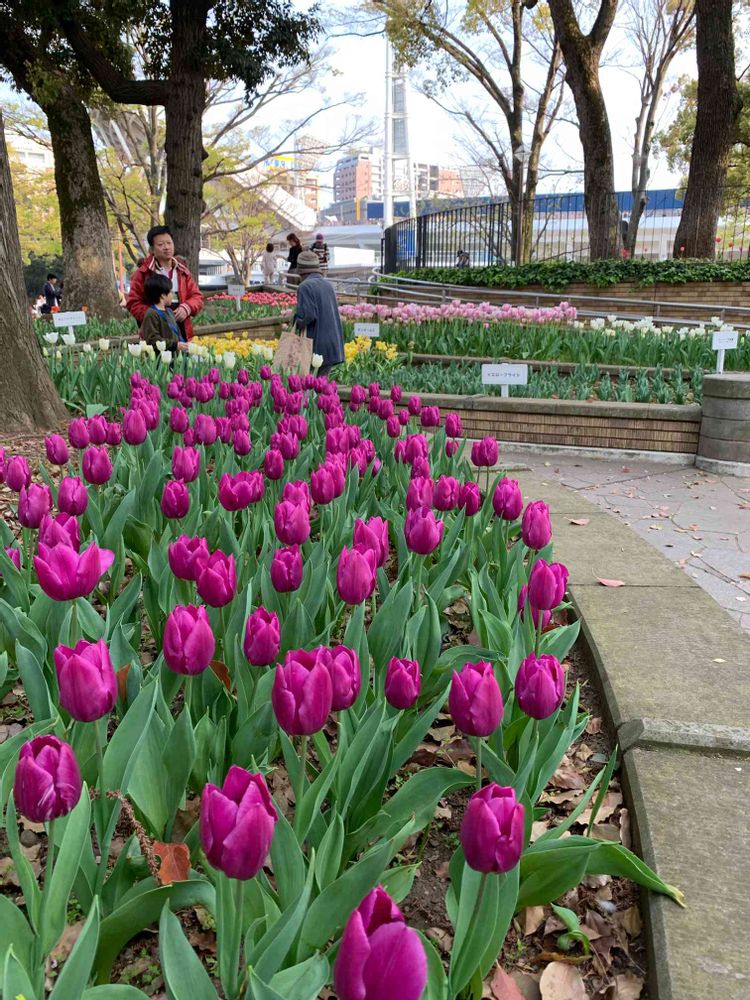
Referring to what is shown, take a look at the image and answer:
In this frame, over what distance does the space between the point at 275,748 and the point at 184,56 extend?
535 inches

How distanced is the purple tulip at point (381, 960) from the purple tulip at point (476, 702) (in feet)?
1.76

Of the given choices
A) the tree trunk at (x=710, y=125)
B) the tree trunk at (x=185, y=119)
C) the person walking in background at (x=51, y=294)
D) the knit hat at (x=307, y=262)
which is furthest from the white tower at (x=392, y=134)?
the knit hat at (x=307, y=262)

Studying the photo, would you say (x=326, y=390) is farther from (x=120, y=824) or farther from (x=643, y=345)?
(x=643, y=345)

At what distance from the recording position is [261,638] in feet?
4.38

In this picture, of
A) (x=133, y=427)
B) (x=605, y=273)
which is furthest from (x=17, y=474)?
(x=605, y=273)

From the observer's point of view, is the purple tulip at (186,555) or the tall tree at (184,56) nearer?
the purple tulip at (186,555)

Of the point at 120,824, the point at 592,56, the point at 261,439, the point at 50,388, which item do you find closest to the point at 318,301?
the point at 50,388

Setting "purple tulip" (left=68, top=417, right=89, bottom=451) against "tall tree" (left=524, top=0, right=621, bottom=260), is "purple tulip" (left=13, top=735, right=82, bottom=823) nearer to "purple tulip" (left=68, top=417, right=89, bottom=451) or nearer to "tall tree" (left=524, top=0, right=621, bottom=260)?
"purple tulip" (left=68, top=417, right=89, bottom=451)

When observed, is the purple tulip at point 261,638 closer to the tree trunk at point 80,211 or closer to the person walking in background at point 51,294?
the tree trunk at point 80,211

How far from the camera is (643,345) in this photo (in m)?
7.50

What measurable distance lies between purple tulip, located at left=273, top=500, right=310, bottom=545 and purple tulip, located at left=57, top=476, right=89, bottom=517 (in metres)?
0.52

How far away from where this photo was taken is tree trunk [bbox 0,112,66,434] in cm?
422

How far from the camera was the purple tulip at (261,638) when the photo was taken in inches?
52.3

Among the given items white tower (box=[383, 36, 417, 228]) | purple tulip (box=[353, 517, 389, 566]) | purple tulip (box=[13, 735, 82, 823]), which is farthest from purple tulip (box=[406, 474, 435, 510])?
white tower (box=[383, 36, 417, 228])
